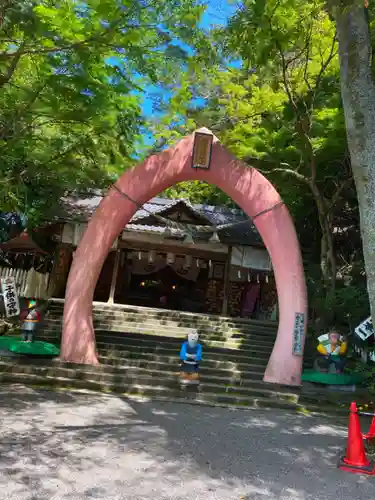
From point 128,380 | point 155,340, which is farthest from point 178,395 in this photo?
point 155,340

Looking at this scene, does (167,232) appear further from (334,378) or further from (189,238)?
(334,378)

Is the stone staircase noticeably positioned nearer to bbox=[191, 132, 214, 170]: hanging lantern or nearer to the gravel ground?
the gravel ground

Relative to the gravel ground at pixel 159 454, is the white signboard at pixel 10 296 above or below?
above

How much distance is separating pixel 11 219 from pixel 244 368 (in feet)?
36.0

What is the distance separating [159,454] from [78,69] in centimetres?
527

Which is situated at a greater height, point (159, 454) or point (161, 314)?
point (161, 314)

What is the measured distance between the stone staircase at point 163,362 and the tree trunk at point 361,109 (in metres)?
4.82

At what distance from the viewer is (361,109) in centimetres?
498

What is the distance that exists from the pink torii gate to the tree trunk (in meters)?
4.35

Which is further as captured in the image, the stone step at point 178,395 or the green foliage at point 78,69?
the stone step at point 178,395

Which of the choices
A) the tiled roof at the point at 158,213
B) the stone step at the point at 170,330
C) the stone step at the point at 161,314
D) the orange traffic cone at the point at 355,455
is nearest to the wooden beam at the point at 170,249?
the tiled roof at the point at 158,213

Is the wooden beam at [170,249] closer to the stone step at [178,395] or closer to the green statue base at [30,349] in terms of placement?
the green statue base at [30,349]

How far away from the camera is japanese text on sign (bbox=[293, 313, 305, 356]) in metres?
9.03

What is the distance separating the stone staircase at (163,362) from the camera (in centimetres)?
857
